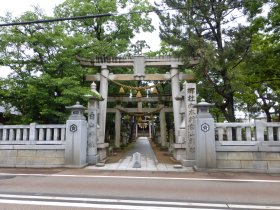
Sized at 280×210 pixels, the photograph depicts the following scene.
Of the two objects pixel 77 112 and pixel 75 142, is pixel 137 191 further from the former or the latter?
pixel 77 112

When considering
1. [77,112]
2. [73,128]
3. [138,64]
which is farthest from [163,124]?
[73,128]

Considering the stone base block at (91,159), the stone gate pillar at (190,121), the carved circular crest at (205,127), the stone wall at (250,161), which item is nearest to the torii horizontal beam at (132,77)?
the stone gate pillar at (190,121)

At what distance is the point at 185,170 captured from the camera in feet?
36.3

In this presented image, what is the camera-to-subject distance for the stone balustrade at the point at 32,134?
11773 millimetres

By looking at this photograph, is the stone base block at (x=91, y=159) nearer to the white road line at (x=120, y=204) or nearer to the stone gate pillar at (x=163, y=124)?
the white road line at (x=120, y=204)

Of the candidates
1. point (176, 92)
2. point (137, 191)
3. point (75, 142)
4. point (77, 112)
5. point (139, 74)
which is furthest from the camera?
point (176, 92)

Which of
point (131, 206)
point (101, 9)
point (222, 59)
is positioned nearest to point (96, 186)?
point (131, 206)

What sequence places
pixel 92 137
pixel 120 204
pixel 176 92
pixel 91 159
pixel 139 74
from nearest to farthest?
1. pixel 120 204
2. pixel 91 159
3. pixel 92 137
4. pixel 139 74
5. pixel 176 92

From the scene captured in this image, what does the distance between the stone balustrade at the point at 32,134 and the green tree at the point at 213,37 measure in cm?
760

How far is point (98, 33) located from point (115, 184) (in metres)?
14.2

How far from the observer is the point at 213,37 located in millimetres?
14289

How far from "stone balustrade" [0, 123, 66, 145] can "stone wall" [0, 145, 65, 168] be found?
23cm

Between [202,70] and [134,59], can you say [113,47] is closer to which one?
[134,59]

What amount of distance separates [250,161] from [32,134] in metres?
9.76
